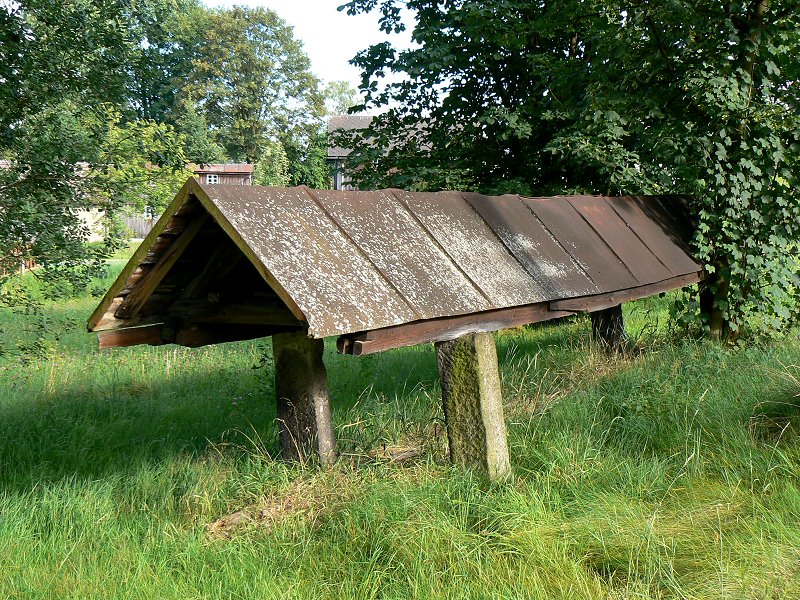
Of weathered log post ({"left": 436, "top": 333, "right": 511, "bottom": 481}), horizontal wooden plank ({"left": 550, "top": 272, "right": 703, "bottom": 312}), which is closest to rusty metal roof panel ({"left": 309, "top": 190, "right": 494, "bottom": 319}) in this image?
weathered log post ({"left": 436, "top": 333, "right": 511, "bottom": 481})

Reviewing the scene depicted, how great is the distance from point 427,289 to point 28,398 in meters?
5.52

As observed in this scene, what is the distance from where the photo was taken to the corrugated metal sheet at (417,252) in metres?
3.80

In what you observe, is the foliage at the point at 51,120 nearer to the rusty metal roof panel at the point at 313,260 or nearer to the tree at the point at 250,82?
the rusty metal roof panel at the point at 313,260

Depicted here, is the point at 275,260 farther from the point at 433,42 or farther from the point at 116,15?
the point at 433,42

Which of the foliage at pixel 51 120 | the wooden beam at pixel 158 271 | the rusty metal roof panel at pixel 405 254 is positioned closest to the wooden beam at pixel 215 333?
the wooden beam at pixel 158 271

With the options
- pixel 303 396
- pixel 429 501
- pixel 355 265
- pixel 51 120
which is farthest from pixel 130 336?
pixel 51 120

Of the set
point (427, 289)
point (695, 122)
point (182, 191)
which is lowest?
point (427, 289)

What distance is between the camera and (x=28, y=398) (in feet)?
26.0

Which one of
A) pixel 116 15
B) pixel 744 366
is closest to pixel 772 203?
pixel 744 366

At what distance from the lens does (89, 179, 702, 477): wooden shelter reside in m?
3.85

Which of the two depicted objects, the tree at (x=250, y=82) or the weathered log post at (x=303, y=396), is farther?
the tree at (x=250, y=82)

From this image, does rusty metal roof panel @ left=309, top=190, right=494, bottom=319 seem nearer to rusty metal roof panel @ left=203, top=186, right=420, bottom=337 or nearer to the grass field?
rusty metal roof panel @ left=203, top=186, right=420, bottom=337

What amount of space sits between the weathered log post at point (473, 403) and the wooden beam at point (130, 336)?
5.83ft

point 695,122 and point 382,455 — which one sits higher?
point 695,122
